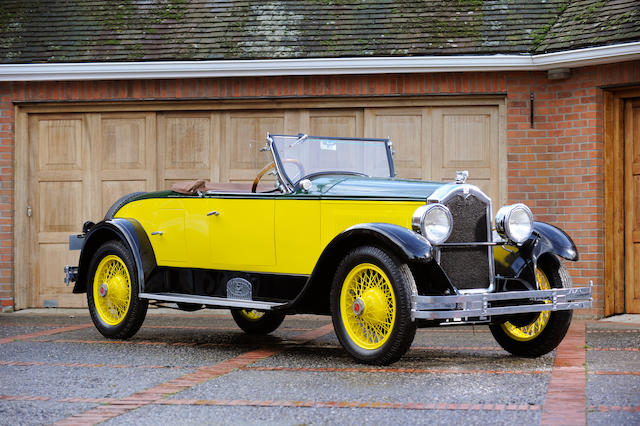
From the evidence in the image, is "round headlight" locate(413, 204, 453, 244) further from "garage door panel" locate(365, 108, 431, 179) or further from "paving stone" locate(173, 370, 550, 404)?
"garage door panel" locate(365, 108, 431, 179)

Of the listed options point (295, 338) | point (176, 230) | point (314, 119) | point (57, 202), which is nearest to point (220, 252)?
point (176, 230)

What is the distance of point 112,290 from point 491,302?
11.0ft

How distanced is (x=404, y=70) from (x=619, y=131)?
7.82 feet

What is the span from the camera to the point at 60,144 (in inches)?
446

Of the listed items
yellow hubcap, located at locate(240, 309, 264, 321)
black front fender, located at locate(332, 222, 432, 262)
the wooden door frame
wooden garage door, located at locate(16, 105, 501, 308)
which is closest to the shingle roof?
wooden garage door, located at locate(16, 105, 501, 308)

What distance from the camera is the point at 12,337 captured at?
8617mm

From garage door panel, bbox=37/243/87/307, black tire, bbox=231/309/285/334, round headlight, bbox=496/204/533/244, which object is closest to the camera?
round headlight, bbox=496/204/533/244

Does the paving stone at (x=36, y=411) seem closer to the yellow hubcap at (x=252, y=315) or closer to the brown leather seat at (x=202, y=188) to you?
the brown leather seat at (x=202, y=188)

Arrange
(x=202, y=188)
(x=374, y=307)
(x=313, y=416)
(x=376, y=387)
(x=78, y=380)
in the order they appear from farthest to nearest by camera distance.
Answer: (x=202, y=188)
(x=374, y=307)
(x=78, y=380)
(x=376, y=387)
(x=313, y=416)

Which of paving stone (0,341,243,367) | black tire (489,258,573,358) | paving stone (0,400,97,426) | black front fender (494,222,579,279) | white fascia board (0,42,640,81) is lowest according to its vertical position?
paving stone (0,341,243,367)

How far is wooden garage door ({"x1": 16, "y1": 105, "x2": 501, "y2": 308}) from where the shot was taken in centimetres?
1052

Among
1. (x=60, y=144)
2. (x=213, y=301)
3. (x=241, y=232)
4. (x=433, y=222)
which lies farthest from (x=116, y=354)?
(x=60, y=144)

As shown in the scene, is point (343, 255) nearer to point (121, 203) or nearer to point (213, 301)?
point (213, 301)

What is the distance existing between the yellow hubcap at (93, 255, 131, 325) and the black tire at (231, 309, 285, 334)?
1.03 metres
